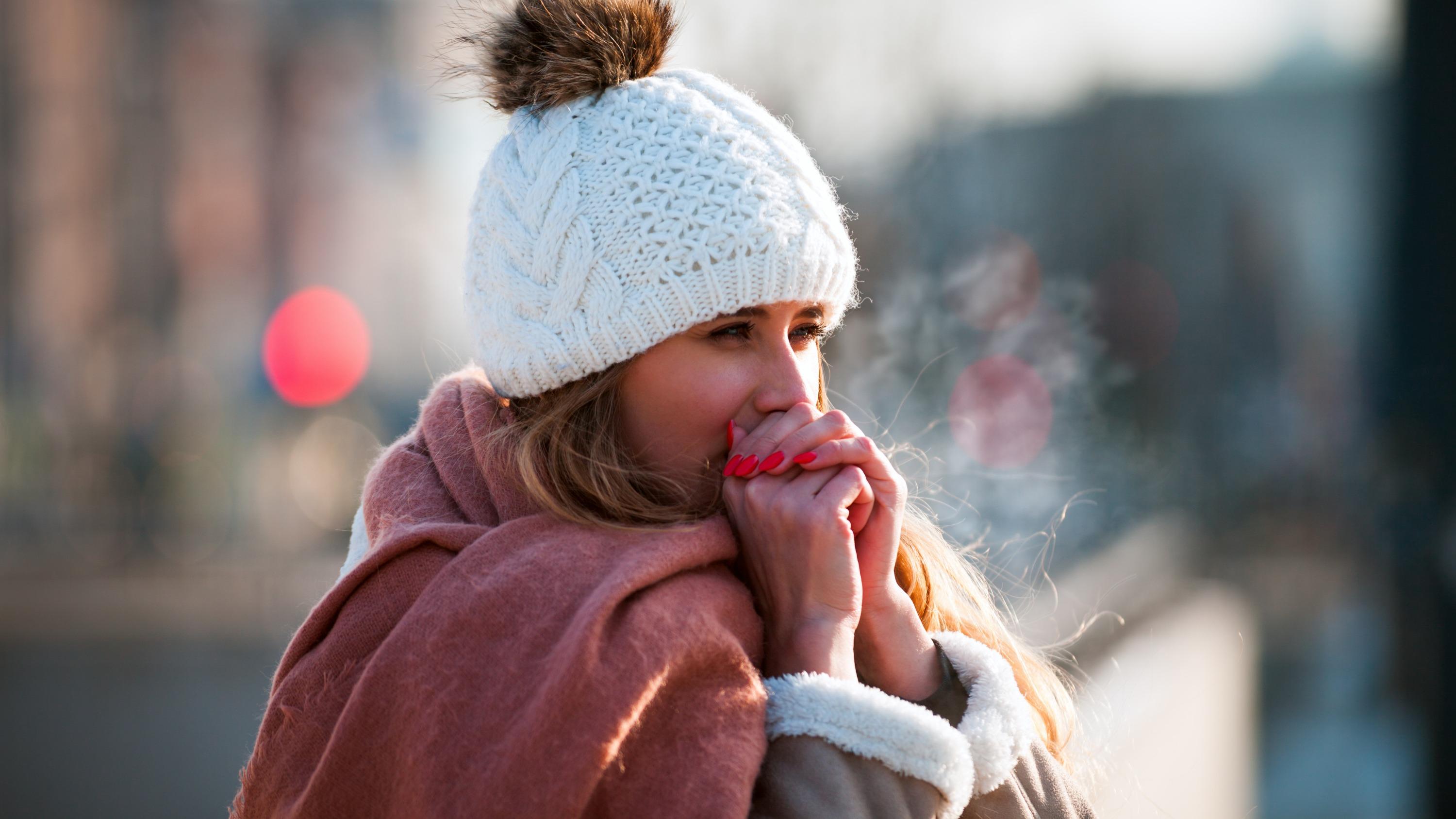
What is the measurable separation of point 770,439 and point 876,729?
18.5 inches

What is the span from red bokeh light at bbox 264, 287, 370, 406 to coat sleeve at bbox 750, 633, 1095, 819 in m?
23.3

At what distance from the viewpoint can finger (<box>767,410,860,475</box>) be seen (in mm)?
1692

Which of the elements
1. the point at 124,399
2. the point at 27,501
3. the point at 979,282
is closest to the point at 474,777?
the point at 979,282

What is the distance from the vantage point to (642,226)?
1717 millimetres

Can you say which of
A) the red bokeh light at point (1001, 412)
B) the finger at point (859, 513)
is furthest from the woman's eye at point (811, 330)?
the red bokeh light at point (1001, 412)

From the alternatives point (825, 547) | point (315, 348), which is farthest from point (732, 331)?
point (315, 348)

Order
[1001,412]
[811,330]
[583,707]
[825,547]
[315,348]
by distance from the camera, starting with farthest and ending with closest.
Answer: [315,348] → [1001,412] → [811,330] → [825,547] → [583,707]

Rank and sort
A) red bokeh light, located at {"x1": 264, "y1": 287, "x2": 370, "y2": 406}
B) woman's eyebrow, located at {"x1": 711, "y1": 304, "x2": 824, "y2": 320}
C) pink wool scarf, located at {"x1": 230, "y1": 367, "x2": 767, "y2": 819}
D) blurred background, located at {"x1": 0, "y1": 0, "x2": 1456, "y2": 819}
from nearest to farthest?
1. pink wool scarf, located at {"x1": 230, "y1": 367, "x2": 767, "y2": 819}
2. woman's eyebrow, located at {"x1": 711, "y1": 304, "x2": 824, "y2": 320}
3. blurred background, located at {"x1": 0, "y1": 0, "x2": 1456, "y2": 819}
4. red bokeh light, located at {"x1": 264, "y1": 287, "x2": 370, "y2": 406}

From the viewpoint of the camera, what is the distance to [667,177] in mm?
1720

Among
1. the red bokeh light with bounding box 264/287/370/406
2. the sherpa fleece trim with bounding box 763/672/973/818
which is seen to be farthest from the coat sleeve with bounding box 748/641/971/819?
the red bokeh light with bounding box 264/287/370/406

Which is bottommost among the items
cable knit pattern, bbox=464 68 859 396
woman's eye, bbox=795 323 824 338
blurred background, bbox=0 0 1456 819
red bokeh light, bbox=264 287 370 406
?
red bokeh light, bbox=264 287 370 406

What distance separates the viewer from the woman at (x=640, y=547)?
4.74 ft

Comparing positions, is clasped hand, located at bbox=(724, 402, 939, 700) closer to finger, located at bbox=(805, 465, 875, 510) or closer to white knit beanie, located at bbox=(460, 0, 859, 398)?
finger, located at bbox=(805, 465, 875, 510)

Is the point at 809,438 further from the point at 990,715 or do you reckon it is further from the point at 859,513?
the point at 990,715
